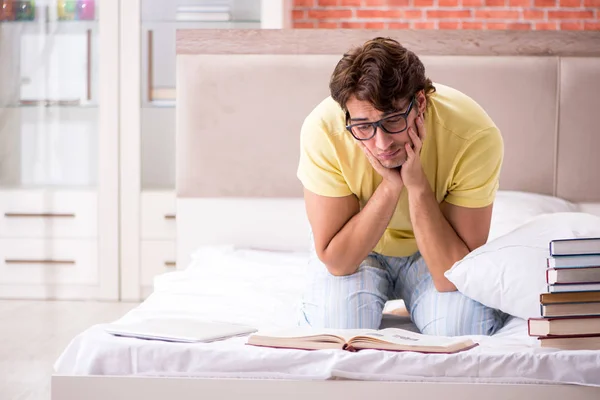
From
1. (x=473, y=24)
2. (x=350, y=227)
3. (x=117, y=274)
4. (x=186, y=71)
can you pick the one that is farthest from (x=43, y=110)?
(x=350, y=227)

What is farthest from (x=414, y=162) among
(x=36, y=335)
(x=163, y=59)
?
(x=163, y=59)

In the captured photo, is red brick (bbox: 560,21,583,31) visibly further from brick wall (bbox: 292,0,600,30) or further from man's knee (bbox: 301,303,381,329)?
man's knee (bbox: 301,303,381,329)

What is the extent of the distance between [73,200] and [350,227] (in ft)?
7.53

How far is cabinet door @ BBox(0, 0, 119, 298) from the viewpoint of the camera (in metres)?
3.75

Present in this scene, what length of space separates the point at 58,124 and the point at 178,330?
102 inches

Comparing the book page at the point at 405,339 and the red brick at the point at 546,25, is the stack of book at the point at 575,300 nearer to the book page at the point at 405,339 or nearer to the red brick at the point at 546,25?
the book page at the point at 405,339

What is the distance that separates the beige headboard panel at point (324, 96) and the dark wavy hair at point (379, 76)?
1.24 m

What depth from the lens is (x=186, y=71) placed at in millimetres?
2832

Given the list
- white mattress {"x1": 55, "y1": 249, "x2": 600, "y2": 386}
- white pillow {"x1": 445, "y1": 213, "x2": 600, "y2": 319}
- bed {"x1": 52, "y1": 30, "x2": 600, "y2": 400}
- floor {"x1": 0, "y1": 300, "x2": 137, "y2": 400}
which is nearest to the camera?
white mattress {"x1": 55, "y1": 249, "x2": 600, "y2": 386}

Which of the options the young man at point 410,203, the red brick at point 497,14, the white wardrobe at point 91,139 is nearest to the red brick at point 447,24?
the red brick at point 497,14

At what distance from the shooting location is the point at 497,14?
4137 mm

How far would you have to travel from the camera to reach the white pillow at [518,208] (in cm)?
245

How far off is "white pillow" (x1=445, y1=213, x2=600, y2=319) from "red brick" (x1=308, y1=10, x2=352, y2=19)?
2646mm

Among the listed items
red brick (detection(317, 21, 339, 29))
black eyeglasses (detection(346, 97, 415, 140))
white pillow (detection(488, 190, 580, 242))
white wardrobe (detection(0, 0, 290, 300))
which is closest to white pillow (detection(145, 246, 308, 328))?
black eyeglasses (detection(346, 97, 415, 140))
